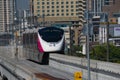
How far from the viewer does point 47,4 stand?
157750 mm

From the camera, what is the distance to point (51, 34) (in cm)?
5428

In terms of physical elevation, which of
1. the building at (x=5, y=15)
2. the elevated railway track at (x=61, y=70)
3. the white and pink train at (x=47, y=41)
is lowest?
the elevated railway track at (x=61, y=70)

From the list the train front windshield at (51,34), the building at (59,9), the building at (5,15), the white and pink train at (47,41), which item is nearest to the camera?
the white and pink train at (47,41)

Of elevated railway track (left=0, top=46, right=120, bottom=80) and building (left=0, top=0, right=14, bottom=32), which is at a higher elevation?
building (left=0, top=0, right=14, bottom=32)

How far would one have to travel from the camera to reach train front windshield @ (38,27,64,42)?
53844 millimetres

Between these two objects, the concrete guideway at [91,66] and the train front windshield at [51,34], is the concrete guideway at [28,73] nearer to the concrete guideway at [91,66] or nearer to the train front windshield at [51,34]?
the concrete guideway at [91,66]

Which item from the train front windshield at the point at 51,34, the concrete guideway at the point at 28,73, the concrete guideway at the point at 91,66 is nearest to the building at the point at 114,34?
the concrete guideway at the point at 91,66

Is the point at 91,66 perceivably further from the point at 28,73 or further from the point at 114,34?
the point at 114,34

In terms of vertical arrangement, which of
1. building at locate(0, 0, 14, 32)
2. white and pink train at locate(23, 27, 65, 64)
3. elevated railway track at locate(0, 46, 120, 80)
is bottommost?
elevated railway track at locate(0, 46, 120, 80)

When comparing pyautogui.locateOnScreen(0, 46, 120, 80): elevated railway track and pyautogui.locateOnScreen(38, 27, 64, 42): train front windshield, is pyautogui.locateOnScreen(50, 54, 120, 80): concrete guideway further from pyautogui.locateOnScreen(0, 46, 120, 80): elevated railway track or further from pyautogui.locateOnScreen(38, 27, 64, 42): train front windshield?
pyautogui.locateOnScreen(38, 27, 64, 42): train front windshield

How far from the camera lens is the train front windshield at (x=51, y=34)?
5384 centimetres

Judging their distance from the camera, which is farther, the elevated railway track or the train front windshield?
the train front windshield

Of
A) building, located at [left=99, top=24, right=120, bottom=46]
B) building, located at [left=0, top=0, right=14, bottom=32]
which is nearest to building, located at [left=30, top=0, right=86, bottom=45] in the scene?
building, located at [left=0, top=0, right=14, bottom=32]

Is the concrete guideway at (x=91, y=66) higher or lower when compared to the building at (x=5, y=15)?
lower
